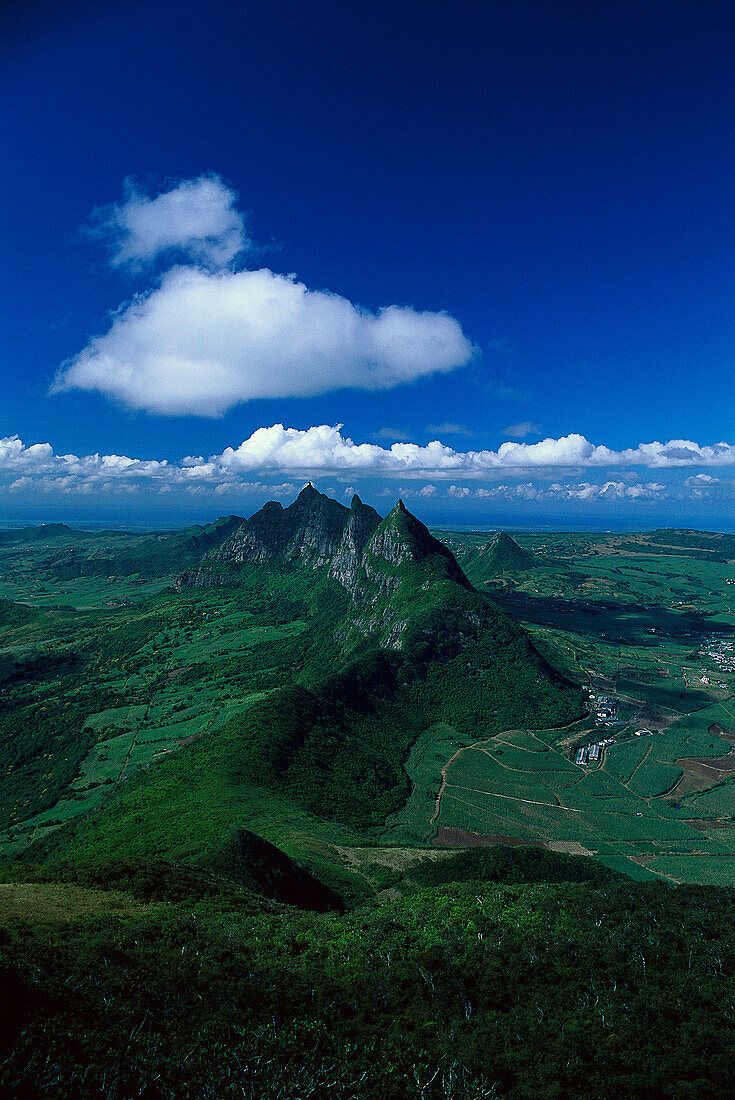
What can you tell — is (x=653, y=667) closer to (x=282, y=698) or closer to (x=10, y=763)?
(x=282, y=698)

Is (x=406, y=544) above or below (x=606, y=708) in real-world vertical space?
above

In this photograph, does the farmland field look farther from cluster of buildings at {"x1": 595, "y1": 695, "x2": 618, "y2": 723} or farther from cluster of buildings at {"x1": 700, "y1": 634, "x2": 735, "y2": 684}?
cluster of buildings at {"x1": 700, "y1": 634, "x2": 735, "y2": 684}

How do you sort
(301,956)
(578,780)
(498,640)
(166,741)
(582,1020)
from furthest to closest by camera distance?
(498,640) → (166,741) → (578,780) → (301,956) → (582,1020)

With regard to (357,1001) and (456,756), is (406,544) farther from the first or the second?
(357,1001)

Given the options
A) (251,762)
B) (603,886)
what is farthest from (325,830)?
(603,886)

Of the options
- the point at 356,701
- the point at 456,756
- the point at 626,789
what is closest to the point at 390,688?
the point at 356,701
